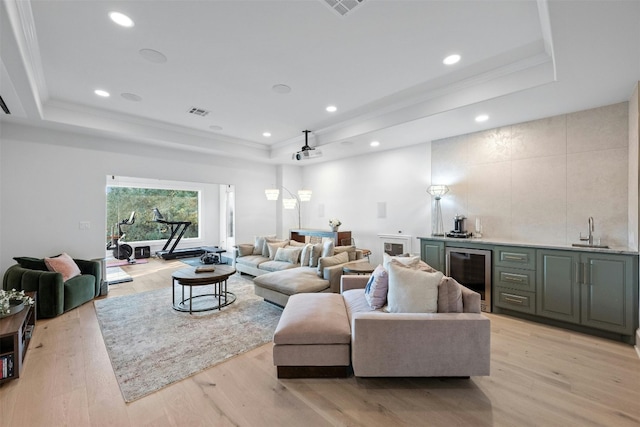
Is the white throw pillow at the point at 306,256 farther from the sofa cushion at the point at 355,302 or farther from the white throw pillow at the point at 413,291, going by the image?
the white throw pillow at the point at 413,291

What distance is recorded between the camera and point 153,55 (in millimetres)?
2764

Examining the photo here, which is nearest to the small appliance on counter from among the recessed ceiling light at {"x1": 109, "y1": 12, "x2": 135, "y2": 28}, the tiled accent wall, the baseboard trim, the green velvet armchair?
the tiled accent wall

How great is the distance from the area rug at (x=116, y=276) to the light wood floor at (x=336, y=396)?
9.64 feet

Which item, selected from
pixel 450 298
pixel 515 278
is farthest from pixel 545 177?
pixel 450 298

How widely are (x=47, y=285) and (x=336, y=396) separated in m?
4.10

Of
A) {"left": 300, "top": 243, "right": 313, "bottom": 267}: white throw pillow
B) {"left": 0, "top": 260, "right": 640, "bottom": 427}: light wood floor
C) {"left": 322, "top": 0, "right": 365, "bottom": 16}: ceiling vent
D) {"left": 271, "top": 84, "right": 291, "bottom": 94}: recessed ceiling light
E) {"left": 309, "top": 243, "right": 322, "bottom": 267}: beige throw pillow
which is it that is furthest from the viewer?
{"left": 300, "top": 243, "right": 313, "bottom": 267}: white throw pillow

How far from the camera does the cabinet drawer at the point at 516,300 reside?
354 cm

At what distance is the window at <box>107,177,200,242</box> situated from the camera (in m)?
8.52

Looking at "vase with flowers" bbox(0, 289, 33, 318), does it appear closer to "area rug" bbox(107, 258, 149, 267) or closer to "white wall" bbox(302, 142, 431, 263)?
"area rug" bbox(107, 258, 149, 267)

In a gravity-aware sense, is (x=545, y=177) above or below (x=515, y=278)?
above

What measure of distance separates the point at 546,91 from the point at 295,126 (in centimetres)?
363

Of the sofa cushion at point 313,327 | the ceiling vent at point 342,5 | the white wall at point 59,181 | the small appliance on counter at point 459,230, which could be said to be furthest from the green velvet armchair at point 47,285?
the small appliance on counter at point 459,230

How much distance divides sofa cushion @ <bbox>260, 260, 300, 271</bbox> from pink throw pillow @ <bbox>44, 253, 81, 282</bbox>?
2.90 m

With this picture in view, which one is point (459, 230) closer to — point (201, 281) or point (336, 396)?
point (336, 396)
